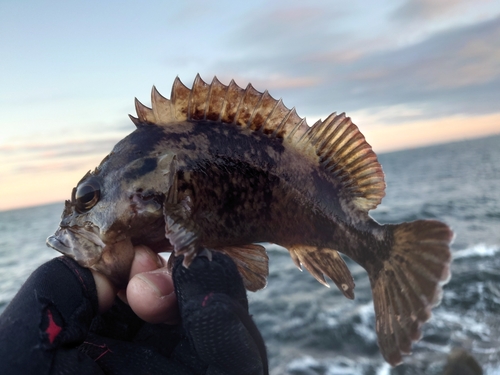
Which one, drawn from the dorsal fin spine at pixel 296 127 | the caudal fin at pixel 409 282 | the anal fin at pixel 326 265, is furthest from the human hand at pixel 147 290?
the caudal fin at pixel 409 282

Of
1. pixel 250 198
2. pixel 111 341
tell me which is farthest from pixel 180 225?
pixel 111 341

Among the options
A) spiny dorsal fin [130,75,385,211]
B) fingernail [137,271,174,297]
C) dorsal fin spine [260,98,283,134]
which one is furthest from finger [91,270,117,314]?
dorsal fin spine [260,98,283,134]

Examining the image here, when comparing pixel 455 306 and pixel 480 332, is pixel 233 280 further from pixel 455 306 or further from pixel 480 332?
pixel 455 306

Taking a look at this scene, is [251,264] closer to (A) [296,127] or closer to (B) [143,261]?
(B) [143,261]

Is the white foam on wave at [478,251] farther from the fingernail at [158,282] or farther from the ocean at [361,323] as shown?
the fingernail at [158,282]

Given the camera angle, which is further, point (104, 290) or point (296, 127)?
point (296, 127)

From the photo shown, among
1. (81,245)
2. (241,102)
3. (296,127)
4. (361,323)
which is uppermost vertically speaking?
(241,102)

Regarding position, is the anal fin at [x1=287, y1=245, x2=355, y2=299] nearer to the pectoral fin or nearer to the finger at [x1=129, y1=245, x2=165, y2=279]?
the pectoral fin
